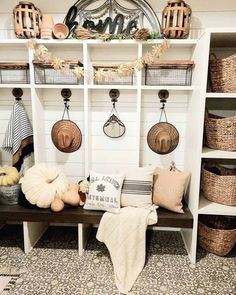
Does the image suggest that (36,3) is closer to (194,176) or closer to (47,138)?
(47,138)

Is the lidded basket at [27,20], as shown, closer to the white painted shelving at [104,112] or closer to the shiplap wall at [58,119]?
the white painted shelving at [104,112]

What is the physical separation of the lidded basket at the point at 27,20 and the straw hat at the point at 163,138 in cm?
141

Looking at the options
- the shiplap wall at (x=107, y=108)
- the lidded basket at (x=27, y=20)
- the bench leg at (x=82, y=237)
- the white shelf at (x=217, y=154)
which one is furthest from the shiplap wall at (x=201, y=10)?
the bench leg at (x=82, y=237)

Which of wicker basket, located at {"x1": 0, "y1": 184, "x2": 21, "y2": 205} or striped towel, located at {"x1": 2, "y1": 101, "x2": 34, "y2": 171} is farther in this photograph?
striped towel, located at {"x1": 2, "y1": 101, "x2": 34, "y2": 171}

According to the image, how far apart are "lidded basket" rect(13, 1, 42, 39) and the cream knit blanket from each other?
172cm

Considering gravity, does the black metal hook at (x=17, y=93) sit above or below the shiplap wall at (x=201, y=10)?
below

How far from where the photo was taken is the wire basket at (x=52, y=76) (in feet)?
7.68

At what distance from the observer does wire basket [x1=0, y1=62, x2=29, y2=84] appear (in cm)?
234

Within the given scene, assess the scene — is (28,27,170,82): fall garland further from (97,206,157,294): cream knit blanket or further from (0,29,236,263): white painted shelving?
(97,206,157,294): cream knit blanket

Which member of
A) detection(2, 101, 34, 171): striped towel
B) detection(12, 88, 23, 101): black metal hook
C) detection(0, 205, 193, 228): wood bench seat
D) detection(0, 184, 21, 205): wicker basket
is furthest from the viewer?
detection(12, 88, 23, 101): black metal hook

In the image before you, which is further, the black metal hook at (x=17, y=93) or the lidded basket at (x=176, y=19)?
the black metal hook at (x=17, y=93)

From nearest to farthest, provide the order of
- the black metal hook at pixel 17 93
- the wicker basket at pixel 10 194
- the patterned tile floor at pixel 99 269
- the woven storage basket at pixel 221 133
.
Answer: the patterned tile floor at pixel 99 269, the woven storage basket at pixel 221 133, the wicker basket at pixel 10 194, the black metal hook at pixel 17 93

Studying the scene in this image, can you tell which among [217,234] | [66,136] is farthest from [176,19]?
[217,234]

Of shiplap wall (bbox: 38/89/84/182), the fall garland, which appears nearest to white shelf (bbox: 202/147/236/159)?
the fall garland
